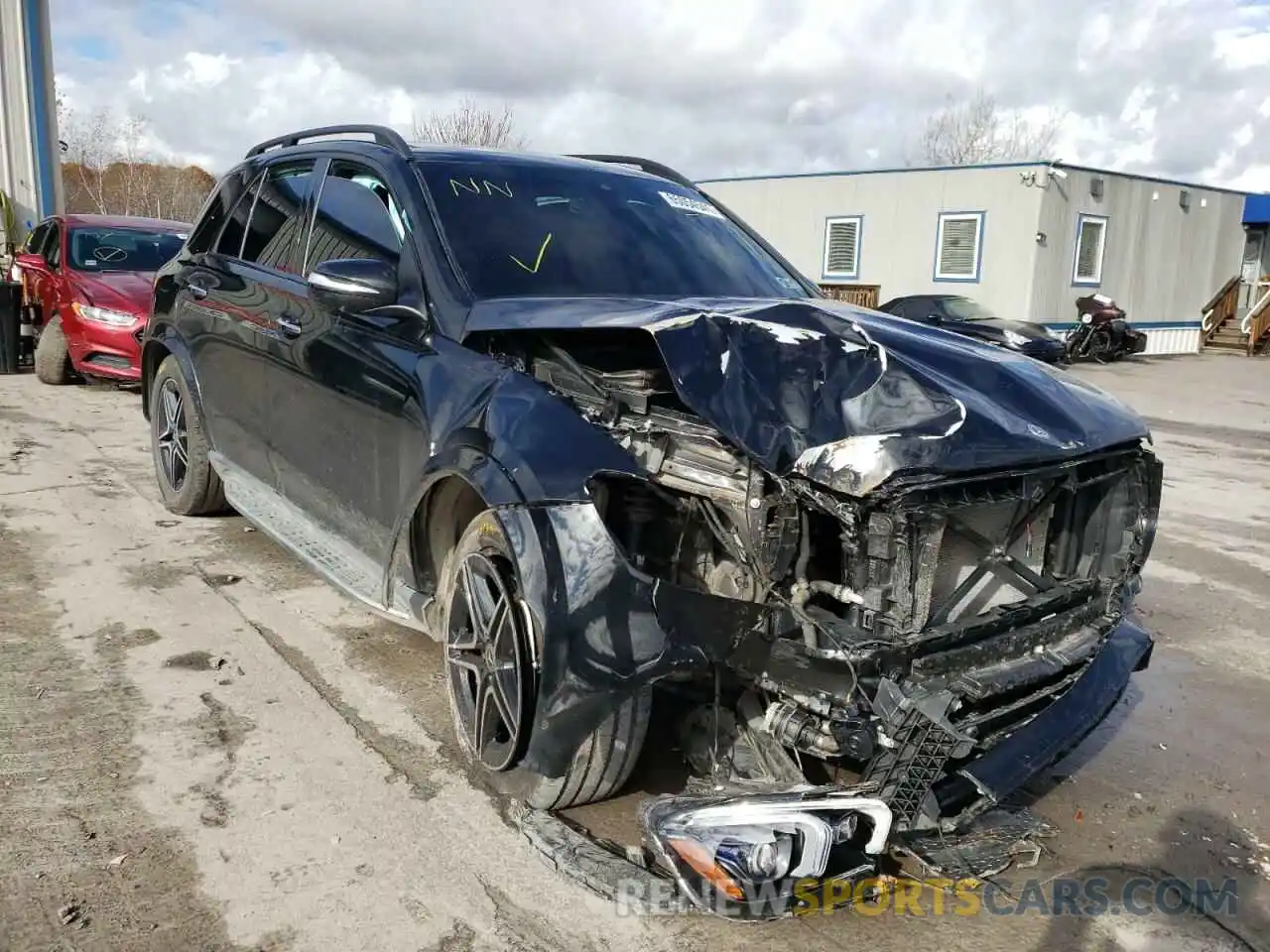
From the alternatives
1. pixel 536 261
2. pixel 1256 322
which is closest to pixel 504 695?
pixel 536 261

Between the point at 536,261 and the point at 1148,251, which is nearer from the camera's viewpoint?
the point at 536,261

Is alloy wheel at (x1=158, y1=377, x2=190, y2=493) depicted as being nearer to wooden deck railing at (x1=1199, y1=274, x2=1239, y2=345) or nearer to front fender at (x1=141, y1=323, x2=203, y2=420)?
front fender at (x1=141, y1=323, x2=203, y2=420)

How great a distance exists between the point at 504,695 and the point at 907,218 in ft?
70.3

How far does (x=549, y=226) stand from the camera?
386cm

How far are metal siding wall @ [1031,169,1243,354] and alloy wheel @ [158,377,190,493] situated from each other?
61.7 ft

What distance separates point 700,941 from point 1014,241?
20.7m

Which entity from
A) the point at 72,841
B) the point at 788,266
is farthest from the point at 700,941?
the point at 788,266

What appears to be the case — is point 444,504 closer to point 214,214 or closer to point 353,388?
point 353,388

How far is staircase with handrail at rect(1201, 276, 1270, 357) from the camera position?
26766 mm

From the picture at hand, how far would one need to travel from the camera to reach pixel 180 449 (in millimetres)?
5883

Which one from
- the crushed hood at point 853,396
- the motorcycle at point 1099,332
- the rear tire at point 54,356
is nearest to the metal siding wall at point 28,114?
the rear tire at point 54,356

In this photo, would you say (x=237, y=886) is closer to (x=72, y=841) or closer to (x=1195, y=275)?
(x=72, y=841)

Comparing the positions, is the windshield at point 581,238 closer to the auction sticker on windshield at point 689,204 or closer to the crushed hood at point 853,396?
the auction sticker on windshield at point 689,204

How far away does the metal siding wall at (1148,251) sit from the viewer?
21.3m
